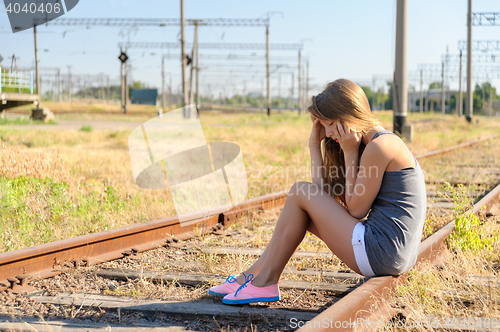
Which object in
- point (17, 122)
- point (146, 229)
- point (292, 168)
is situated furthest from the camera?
point (17, 122)

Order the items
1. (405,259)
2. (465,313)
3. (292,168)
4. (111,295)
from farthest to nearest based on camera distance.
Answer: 1. (292,168)
2. (111,295)
3. (405,259)
4. (465,313)

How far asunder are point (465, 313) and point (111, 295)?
1896 millimetres

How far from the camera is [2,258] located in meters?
2.87

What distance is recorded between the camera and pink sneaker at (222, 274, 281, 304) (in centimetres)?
253

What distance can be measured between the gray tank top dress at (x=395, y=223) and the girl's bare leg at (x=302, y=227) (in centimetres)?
12

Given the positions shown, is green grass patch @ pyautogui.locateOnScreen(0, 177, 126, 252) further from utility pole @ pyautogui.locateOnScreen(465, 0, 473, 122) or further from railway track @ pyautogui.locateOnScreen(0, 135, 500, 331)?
utility pole @ pyautogui.locateOnScreen(465, 0, 473, 122)

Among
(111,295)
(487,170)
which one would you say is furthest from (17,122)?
(111,295)

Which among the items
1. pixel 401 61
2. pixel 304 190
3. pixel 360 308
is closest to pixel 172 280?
pixel 304 190

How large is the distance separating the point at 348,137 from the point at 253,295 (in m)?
0.99

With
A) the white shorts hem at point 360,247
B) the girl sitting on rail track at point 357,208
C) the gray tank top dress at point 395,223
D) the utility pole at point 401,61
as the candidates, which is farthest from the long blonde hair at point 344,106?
the utility pole at point 401,61

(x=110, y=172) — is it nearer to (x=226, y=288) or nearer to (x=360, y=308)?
(x=226, y=288)

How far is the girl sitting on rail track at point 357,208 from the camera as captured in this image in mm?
2430

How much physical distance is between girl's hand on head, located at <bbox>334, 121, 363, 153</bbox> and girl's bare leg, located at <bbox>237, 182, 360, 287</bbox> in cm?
29

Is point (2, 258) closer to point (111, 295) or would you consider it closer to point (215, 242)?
point (111, 295)
